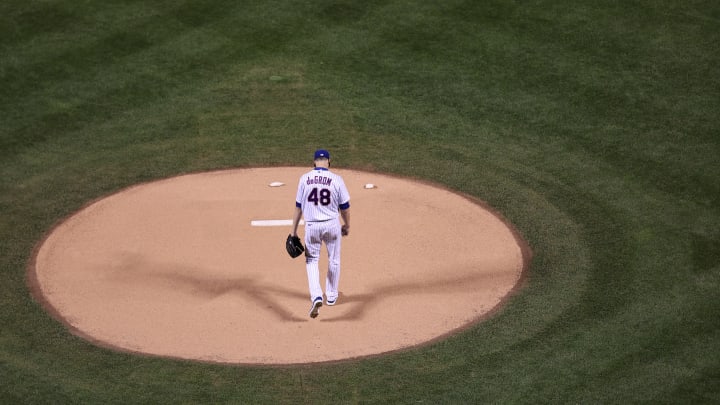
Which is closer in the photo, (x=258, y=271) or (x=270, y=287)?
(x=270, y=287)

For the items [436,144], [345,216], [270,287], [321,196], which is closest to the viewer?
[321,196]

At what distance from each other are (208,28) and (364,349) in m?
10.3

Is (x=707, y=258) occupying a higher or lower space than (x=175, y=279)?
higher

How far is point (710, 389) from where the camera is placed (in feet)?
37.5

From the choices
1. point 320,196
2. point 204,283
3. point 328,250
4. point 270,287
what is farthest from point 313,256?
point 204,283

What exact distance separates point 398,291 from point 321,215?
160 centimetres

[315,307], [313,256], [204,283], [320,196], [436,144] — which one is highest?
[320,196]

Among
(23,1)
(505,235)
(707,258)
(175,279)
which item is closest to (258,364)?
(175,279)

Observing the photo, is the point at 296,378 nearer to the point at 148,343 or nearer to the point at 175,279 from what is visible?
the point at 148,343

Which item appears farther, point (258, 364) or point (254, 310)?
point (254, 310)

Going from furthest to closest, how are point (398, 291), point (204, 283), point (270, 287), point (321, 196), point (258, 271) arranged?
point (258, 271) → point (204, 283) → point (270, 287) → point (398, 291) → point (321, 196)

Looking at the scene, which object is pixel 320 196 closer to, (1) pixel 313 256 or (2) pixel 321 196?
(2) pixel 321 196

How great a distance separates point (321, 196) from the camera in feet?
42.4

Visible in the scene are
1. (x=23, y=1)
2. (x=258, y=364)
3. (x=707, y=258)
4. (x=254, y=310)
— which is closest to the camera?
(x=258, y=364)
